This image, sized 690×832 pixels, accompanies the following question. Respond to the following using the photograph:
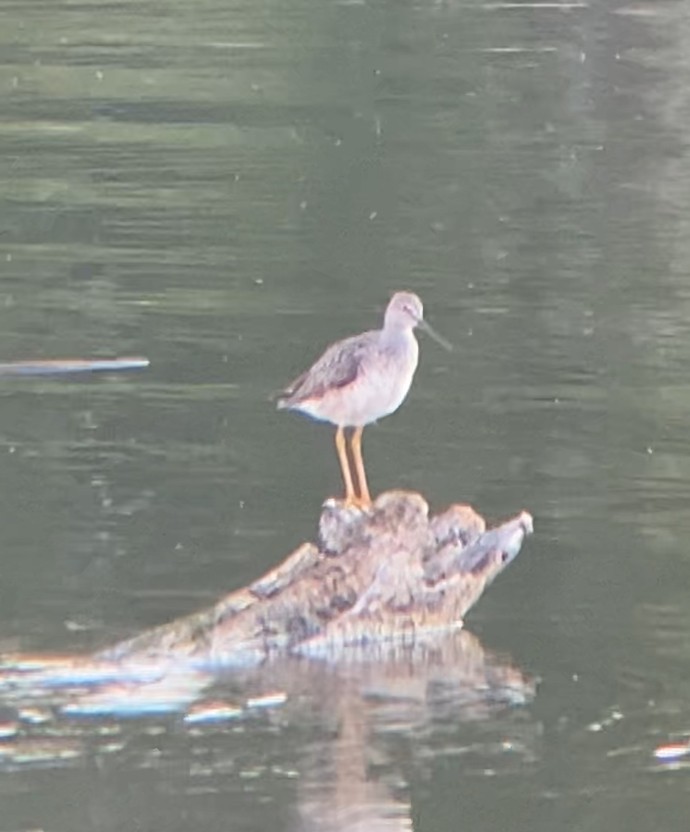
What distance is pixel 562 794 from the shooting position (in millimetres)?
8359

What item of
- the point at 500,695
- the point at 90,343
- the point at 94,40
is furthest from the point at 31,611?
the point at 94,40

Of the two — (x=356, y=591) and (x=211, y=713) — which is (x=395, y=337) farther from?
(x=211, y=713)

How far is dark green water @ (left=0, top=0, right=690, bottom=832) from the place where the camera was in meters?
8.49

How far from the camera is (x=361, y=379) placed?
9.99 metres

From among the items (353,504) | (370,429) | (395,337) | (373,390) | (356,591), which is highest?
(370,429)

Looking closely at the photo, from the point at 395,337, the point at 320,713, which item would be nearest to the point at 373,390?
the point at 395,337

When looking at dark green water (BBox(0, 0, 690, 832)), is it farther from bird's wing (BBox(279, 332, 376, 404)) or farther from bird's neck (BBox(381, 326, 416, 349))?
bird's neck (BBox(381, 326, 416, 349))

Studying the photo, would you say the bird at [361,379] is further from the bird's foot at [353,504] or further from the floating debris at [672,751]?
the floating debris at [672,751]

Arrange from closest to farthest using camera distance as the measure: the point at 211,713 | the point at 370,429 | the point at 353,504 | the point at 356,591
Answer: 1. the point at 211,713
2. the point at 356,591
3. the point at 353,504
4. the point at 370,429

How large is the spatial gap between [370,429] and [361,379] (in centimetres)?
294

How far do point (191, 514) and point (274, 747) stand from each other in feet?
9.22

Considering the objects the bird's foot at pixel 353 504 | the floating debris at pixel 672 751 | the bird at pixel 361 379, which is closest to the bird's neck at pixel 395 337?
the bird at pixel 361 379

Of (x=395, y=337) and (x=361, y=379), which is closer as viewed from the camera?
(x=361, y=379)

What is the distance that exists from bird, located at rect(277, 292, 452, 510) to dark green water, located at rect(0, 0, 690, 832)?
2.54 ft
